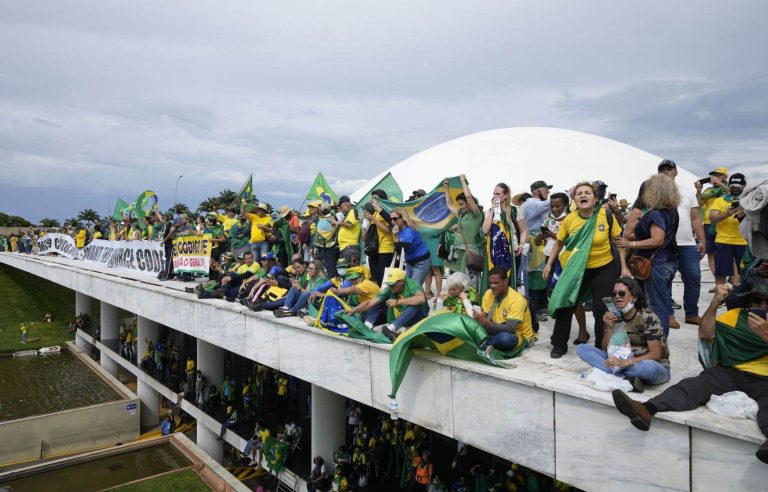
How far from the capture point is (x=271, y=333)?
25.8ft

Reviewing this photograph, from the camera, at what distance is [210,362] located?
14.6 meters

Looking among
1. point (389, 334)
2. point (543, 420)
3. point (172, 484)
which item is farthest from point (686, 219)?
point (172, 484)

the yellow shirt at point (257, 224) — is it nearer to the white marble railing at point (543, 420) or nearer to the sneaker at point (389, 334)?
the white marble railing at point (543, 420)

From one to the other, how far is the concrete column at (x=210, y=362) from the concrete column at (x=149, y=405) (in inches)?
206

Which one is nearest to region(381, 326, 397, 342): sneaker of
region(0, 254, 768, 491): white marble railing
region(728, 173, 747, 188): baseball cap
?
region(0, 254, 768, 491): white marble railing

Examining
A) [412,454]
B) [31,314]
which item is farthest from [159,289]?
[31,314]

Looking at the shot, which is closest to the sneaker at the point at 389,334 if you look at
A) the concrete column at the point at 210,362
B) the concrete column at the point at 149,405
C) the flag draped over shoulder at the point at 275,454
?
the flag draped over shoulder at the point at 275,454

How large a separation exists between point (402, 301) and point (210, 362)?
1072 cm

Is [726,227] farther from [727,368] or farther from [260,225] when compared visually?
[260,225]

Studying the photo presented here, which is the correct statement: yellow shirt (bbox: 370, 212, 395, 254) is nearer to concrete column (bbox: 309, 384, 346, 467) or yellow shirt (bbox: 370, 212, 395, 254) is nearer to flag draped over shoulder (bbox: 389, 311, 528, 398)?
flag draped over shoulder (bbox: 389, 311, 528, 398)

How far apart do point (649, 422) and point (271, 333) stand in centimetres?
580

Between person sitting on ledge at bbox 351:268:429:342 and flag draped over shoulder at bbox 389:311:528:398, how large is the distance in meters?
0.53

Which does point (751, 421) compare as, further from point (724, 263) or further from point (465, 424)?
point (724, 263)

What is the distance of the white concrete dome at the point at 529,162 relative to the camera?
37719mm
